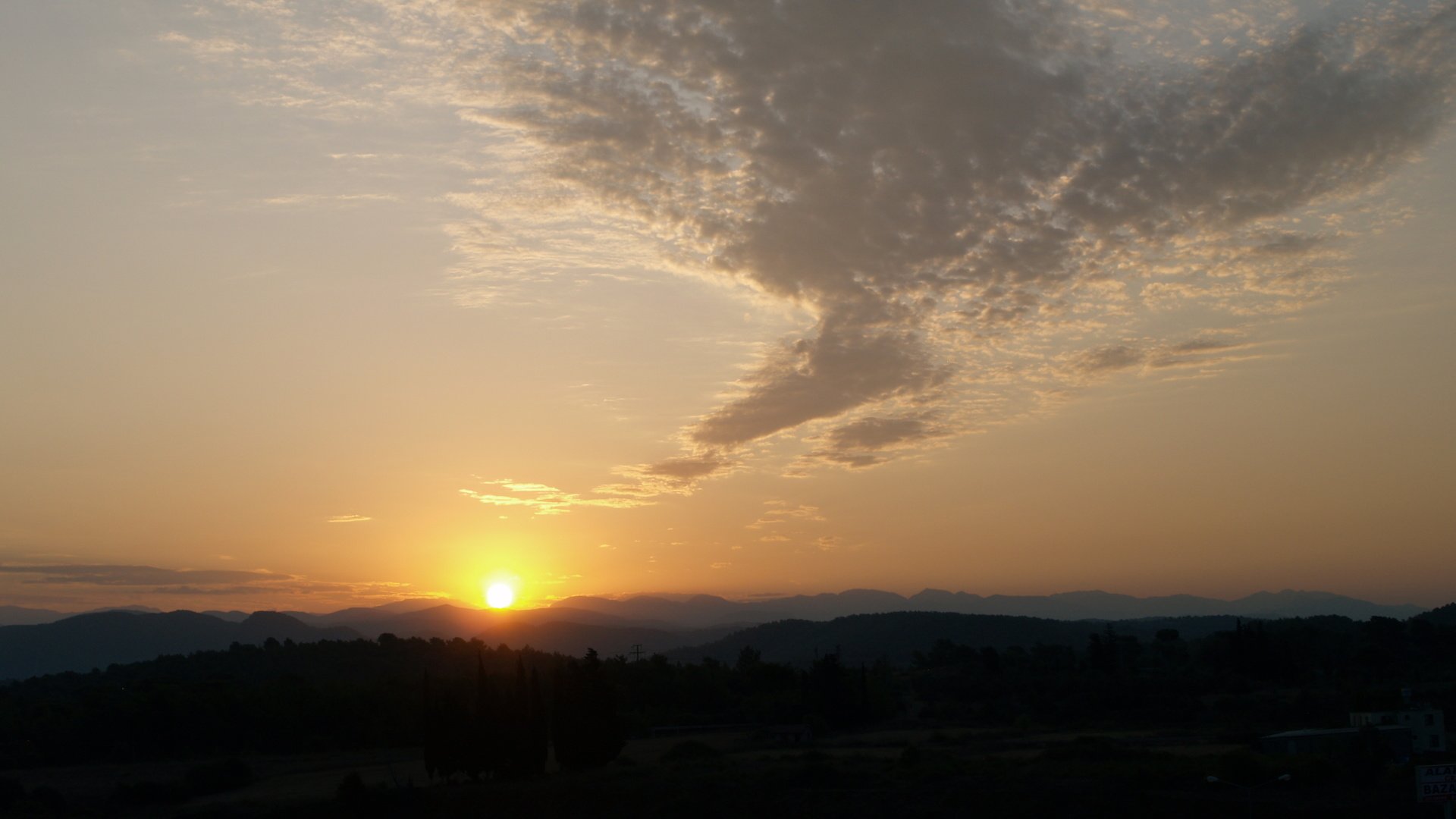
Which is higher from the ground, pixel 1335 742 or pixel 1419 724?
pixel 1419 724

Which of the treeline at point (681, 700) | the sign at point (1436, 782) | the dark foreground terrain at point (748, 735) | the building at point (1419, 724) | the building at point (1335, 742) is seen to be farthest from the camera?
the treeline at point (681, 700)

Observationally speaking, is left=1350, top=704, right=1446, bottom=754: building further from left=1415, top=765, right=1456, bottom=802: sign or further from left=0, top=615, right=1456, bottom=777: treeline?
left=1415, top=765, right=1456, bottom=802: sign

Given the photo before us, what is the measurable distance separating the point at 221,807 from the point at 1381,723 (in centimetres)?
5309

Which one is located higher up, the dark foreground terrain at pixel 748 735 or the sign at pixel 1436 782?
the sign at pixel 1436 782

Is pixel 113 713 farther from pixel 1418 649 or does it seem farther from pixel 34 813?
pixel 1418 649

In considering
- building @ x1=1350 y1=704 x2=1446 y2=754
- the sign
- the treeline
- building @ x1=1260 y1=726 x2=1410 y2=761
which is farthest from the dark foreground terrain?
the sign

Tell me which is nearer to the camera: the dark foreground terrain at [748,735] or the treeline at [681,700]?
the dark foreground terrain at [748,735]

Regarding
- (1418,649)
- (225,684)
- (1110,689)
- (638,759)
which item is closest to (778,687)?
(1110,689)

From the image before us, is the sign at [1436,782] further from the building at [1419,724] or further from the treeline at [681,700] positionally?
the treeline at [681,700]

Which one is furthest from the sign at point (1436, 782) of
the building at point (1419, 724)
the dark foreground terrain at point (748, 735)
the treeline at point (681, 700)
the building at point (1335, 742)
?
the treeline at point (681, 700)

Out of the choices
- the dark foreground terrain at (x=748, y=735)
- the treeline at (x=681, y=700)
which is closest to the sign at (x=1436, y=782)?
the dark foreground terrain at (x=748, y=735)

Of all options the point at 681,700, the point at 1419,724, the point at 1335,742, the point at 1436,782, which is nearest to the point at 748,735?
the point at 681,700

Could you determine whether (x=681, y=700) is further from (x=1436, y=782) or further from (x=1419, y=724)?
(x=1436, y=782)

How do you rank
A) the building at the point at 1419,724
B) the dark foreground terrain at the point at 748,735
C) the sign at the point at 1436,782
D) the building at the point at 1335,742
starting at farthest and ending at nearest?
the building at the point at 1419,724 < the building at the point at 1335,742 < the dark foreground terrain at the point at 748,735 < the sign at the point at 1436,782
